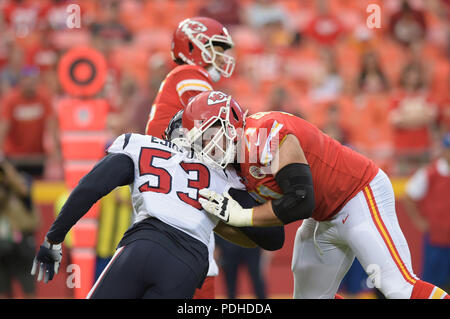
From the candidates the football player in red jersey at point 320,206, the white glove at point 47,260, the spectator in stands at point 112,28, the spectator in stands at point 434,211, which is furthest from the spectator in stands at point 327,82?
the white glove at point 47,260

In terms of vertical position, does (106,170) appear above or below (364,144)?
above

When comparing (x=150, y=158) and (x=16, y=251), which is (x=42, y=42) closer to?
(x=16, y=251)

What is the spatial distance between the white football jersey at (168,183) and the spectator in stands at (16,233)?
3.99 meters

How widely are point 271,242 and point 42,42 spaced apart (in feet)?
23.3

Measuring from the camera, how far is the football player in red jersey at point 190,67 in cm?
455

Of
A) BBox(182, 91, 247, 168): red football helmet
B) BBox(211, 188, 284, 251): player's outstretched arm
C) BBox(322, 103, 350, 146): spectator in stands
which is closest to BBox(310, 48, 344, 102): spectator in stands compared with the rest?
BBox(322, 103, 350, 146): spectator in stands

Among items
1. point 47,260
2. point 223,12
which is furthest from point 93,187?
point 223,12

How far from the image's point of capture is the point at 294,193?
3.43 m

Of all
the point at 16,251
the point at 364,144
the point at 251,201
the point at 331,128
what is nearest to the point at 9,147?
the point at 16,251

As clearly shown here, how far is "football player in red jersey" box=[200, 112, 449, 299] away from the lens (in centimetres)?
348

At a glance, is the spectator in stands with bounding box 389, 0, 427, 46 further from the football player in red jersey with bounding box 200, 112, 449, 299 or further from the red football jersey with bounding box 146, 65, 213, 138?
the football player in red jersey with bounding box 200, 112, 449, 299

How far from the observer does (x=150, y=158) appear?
346 centimetres

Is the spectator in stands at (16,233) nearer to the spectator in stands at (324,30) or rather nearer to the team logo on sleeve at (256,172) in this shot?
the team logo on sleeve at (256,172)

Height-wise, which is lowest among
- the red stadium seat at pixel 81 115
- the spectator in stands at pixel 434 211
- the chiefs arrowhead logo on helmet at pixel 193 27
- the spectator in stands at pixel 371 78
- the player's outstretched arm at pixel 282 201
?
the spectator in stands at pixel 434 211
